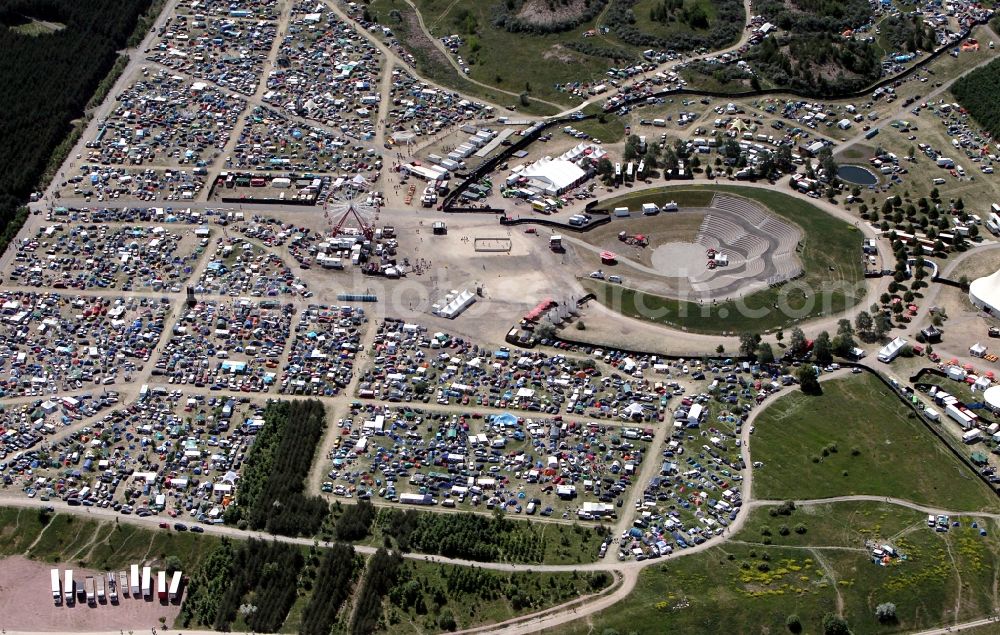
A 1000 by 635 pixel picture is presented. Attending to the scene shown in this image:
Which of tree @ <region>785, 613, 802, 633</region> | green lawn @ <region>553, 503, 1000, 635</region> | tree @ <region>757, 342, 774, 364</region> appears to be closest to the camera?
tree @ <region>785, 613, 802, 633</region>

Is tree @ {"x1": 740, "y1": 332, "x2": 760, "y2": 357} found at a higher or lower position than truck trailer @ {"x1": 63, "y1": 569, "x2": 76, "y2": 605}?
higher

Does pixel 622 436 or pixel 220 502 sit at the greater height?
pixel 622 436

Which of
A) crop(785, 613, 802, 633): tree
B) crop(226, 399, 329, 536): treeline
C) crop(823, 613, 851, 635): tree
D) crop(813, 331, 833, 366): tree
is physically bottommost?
crop(226, 399, 329, 536): treeline

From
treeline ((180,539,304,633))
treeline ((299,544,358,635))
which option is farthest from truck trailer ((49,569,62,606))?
treeline ((299,544,358,635))

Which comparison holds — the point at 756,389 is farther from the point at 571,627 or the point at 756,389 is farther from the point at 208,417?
the point at 208,417

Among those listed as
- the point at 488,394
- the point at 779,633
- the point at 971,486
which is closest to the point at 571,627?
the point at 779,633

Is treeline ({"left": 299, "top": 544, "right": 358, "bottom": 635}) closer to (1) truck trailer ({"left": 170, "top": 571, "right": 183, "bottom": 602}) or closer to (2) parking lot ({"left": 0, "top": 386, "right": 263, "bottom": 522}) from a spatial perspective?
(1) truck trailer ({"left": 170, "top": 571, "right": 183, "bottom": 602})

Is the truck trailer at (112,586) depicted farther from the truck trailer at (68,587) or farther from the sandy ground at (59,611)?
the truck trailer at (68,587)
